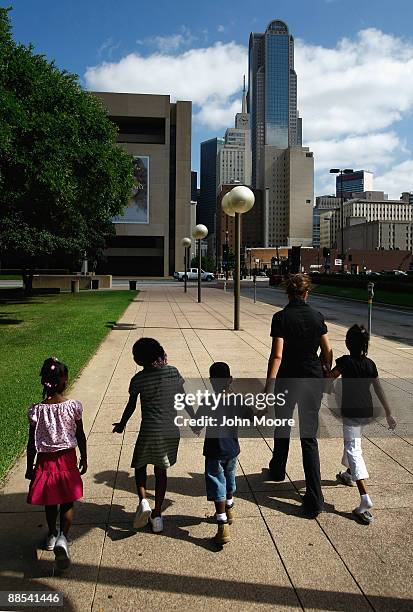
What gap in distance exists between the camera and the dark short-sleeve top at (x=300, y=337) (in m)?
4.48

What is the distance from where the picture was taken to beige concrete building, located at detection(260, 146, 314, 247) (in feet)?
618

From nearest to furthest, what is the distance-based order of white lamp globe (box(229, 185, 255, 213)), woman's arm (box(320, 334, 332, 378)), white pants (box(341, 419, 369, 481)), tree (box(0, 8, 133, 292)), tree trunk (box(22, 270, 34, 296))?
white pants (box(341, 419, 369, 481)), woman's arm (box(320, 334, 332, 378)), white lamp globe (box(229, 185, 255, 213)), tree (box(0, 8, 133, 292)), tree trunk (box(22, 270, 34, 296))

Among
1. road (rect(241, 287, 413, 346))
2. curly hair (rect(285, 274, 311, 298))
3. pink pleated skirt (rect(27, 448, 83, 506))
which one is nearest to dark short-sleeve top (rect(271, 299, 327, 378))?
curly hair (rect(285, 274, 311, 298))

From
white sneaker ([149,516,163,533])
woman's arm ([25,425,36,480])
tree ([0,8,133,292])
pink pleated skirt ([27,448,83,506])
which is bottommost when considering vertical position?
white sneaker ([149,516,163,533])

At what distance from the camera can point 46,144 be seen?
16203 mm

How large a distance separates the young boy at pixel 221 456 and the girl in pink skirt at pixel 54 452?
941mm

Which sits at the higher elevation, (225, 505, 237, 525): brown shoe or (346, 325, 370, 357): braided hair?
(346, 325, 370, 357): braided hair

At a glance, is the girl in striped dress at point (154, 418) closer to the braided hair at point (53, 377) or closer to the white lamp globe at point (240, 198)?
the braided hair at point (53, 377)

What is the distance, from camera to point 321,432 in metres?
6.45

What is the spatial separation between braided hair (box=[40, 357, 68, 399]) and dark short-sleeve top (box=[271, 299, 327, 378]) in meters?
1.75

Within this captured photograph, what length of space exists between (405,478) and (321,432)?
1472 mm

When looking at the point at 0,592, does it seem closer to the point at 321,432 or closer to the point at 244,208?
the point at 321,432

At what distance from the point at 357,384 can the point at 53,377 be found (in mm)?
2495

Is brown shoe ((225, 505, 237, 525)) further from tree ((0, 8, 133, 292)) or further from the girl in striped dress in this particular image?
tree ((0, 8, 133, 292))
